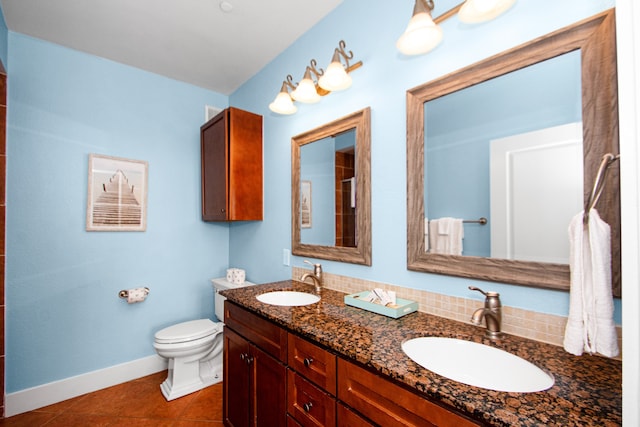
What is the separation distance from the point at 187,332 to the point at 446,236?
205 centimetres

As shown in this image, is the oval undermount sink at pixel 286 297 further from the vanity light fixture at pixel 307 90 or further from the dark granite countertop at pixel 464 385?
the vanity light fixture at pixel 307 90

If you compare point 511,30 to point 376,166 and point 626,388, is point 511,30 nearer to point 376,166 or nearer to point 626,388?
point 376,166

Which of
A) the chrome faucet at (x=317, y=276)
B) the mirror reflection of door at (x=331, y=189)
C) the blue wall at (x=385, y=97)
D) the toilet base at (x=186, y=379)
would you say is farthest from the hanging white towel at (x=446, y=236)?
the toilet base at (x=186, y=379)

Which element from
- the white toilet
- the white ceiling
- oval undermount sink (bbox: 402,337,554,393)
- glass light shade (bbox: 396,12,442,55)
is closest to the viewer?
oval undermount sink (bbox: 402,337,554,393)

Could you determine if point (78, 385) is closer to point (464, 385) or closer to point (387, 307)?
point (387, 307)

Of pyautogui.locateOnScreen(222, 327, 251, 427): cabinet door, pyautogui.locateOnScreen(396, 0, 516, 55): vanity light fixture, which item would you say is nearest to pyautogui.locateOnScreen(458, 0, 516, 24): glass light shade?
pyautogui.locateOnScreen(396, 0, 516, 55): vanity light fixture

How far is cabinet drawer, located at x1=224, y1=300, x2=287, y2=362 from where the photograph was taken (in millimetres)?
1326

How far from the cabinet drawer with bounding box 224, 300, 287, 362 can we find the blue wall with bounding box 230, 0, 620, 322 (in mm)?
576

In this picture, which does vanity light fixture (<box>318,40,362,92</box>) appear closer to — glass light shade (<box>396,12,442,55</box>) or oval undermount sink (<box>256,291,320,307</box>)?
glass light shade (<box>396,12,442,55</box>)

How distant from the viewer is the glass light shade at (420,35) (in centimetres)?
115

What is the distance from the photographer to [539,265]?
1041mm

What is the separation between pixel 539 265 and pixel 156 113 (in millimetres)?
2981

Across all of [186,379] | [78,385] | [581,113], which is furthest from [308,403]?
[78,385]

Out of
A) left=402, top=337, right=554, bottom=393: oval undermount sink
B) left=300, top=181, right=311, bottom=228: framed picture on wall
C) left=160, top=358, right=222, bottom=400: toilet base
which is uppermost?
left=300, top=181, right=311, bottom=228: framed picture on wall
